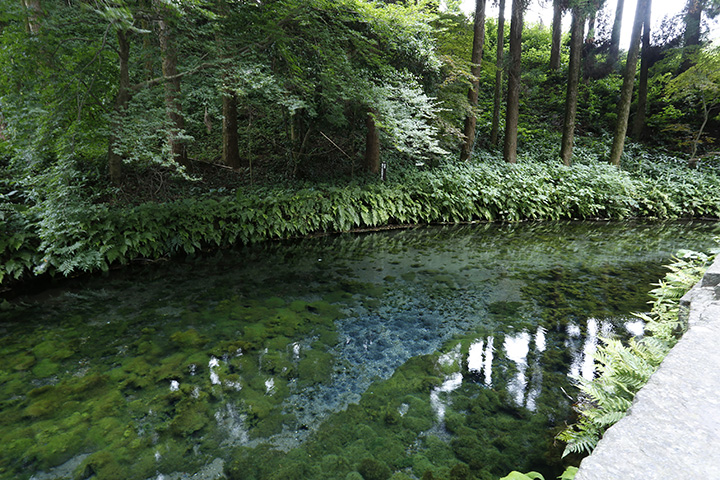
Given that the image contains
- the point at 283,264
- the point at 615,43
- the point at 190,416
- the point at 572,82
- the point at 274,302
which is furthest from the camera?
the point at 615,43

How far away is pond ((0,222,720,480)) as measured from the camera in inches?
109

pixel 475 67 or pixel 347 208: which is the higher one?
pixel 475 67

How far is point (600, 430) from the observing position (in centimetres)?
254

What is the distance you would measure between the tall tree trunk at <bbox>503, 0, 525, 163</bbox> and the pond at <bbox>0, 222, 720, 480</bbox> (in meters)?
7.62

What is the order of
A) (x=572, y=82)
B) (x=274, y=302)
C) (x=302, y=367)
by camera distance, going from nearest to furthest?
(x=302, y=367) < (x=274, y=302) < (x=572, y=82)

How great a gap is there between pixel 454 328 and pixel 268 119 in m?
12.0

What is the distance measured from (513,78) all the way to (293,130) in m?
8.27

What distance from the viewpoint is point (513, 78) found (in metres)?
13.0

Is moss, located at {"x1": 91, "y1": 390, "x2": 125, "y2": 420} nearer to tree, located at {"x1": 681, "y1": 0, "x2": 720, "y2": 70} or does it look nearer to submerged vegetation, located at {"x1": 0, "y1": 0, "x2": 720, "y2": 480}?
submerged vegetation, located at {"x1": 0, "y1": 0, "x2": 720, "y2": 480}

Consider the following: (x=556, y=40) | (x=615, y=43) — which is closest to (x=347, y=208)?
(x=556, y=40)

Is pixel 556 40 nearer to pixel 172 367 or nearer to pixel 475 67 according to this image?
pixel 475 67

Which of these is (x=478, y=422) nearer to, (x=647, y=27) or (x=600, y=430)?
(x=600, y=430)

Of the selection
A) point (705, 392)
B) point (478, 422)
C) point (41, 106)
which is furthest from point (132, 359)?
point (705, 392)

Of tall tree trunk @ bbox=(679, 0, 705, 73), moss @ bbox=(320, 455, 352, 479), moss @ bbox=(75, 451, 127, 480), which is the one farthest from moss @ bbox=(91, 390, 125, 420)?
tall tree trunk @ bbox=(679, 0, 705, 73)
